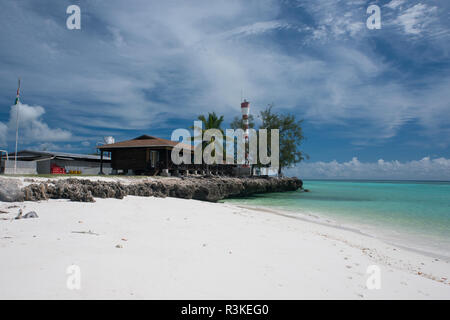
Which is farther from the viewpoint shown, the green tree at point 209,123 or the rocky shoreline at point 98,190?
the green tree at point 209,123

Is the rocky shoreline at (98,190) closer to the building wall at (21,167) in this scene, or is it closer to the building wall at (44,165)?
the building wall at (21,167)

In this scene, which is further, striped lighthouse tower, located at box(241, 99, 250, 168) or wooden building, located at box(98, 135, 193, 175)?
striped lighthouse tower, located at box(241, 99, 250, 168)

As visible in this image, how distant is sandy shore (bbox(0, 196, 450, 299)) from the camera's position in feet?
7.38

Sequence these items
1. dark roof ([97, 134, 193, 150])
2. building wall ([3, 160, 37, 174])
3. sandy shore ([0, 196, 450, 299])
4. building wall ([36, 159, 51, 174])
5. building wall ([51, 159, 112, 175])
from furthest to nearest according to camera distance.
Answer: building wall ([51, 159, 112, 175]) → building wall ([36, 159, 51, 174]) → dark roof ([97, 134, 193, 150]) → building wall ([3, 160, 37, 174]) → sandy shore ([0, 196, 450, 299])

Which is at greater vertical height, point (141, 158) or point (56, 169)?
point (141, 158)

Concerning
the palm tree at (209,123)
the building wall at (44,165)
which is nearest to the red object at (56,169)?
the building wall at (44,165)

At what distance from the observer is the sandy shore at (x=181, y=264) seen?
2250mm

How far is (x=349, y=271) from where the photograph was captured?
324 cm

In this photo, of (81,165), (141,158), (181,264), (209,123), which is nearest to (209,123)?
(209,123)

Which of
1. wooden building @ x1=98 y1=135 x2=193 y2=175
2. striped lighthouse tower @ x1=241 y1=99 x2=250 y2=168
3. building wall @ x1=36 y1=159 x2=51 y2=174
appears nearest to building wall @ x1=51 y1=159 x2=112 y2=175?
building wall @ x1=36 y1=159 x2=51 y2=174

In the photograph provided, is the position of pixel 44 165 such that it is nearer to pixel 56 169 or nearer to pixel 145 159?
pixel 56 169

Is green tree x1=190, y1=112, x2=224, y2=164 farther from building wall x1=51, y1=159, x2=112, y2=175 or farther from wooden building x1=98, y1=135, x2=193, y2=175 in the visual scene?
building wall x1=51, y1=159, x2=112, y2=175

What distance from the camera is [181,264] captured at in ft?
9.43
